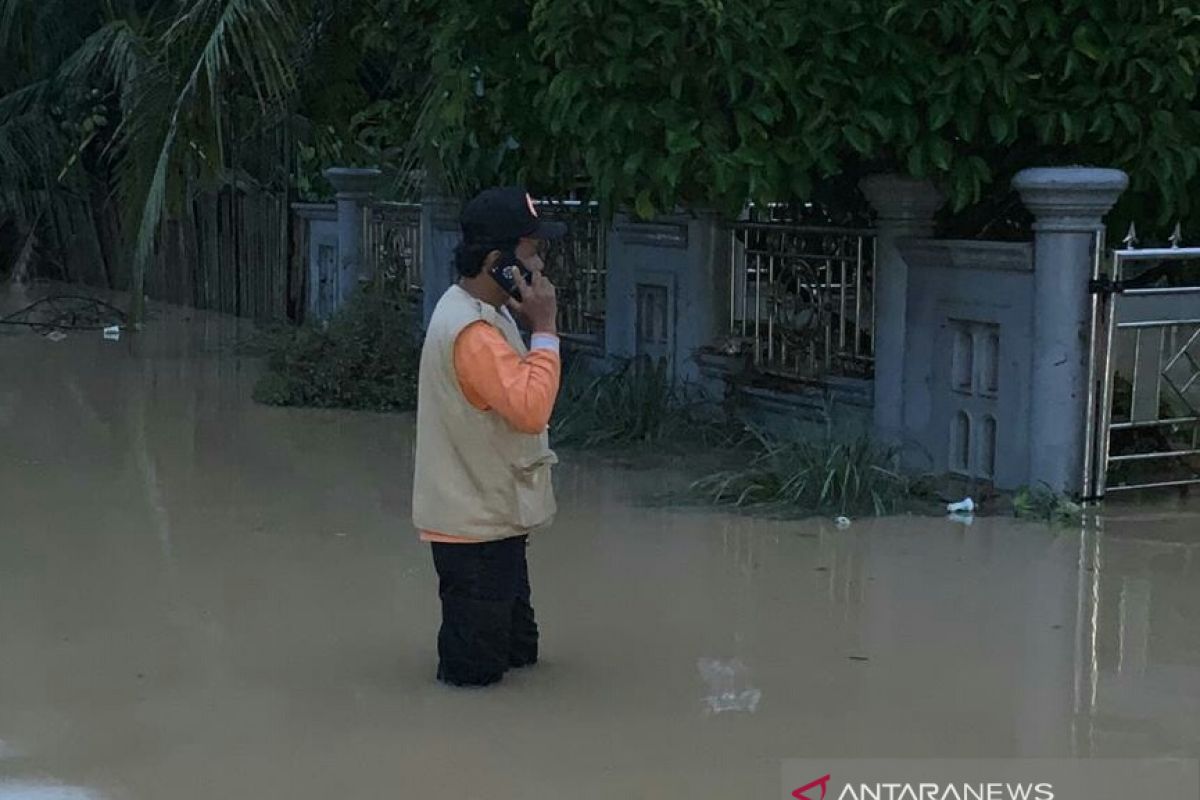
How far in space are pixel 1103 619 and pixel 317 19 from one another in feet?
28.7

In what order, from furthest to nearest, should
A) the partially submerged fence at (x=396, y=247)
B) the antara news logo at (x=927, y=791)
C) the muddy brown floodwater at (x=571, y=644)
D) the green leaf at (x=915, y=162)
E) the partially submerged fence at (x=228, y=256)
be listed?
the partially submerged fence at (x=228, y=256) < the partially submerged fence at (x=396, y=247) < the green leaf at (x=915, y=162) < the muddy brown floodwater at (x=571, y=644) < the antara news logo at (x=927, y=791)

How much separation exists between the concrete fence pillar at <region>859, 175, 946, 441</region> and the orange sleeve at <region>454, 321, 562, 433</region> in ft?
13.6

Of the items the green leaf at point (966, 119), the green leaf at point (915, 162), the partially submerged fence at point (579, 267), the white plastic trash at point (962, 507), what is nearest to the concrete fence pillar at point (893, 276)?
the green leaf at point (915, 162)

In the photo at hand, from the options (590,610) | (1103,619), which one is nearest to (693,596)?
(590,610)

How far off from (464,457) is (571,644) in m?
1.10

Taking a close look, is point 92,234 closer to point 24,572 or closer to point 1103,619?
point 24,572

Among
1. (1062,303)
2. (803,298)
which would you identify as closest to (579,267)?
(803,298)

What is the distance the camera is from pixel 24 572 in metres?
7.30

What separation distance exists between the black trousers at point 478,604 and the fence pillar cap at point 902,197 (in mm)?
4116

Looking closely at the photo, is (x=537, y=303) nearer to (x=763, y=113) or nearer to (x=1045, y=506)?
(x=763, y=113)

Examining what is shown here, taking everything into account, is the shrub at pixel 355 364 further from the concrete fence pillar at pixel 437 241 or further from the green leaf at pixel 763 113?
the green leaf at pixel 763 113

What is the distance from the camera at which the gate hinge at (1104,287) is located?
815cm

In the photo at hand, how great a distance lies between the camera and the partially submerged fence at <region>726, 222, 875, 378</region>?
31.8ft

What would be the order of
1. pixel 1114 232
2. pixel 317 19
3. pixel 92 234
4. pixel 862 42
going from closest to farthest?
pixel 862 42, pixel 1114 232, pixel 317 19, pixel 92 234
